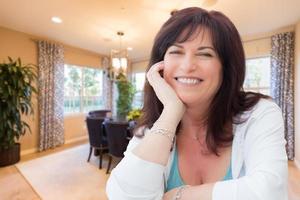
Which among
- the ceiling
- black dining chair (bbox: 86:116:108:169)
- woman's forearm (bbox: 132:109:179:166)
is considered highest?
the ceiling

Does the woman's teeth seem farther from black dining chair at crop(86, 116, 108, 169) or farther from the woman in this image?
black dining chair at crop(86, 116, 108, 169)

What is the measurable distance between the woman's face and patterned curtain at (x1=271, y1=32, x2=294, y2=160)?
3551 mm

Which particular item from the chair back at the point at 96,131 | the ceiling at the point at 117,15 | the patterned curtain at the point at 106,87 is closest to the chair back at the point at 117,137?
the chair back at the point at 96,131

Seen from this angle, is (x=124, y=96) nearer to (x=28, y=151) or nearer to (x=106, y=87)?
(x=106, y=87)

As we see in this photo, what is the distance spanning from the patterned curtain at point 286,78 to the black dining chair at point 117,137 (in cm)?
298

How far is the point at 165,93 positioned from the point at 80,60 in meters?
4.96

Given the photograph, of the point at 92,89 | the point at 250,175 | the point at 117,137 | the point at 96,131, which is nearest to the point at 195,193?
the point at 250,175

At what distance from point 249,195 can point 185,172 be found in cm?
29

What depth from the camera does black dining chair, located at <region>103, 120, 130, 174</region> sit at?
2730mm

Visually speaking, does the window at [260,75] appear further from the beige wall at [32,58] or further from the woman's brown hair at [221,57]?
the beige wall at [32,58]

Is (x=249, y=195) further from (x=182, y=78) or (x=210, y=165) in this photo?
(x=182, y=78)

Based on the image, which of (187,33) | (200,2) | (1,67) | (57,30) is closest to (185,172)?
(187,33)

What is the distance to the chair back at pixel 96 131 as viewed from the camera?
3.14 meters

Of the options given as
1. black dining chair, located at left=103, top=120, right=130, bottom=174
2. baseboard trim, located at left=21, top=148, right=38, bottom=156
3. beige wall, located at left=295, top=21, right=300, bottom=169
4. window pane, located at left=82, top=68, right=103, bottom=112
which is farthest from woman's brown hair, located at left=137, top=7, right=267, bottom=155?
window pane, located at left=82, top=68, right=103, bottom=112
